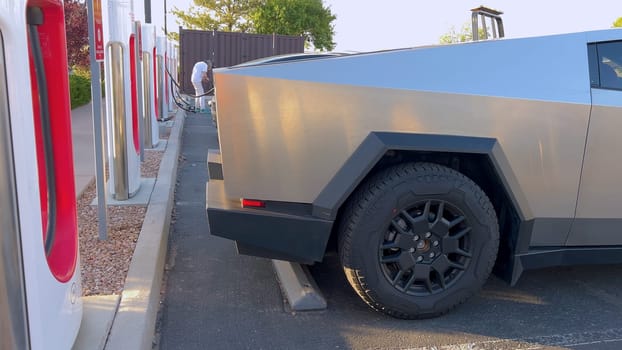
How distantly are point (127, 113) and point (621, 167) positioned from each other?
4438mm

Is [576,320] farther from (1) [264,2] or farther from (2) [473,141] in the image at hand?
(1) [264,2]

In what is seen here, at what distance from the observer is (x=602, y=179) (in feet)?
11.7

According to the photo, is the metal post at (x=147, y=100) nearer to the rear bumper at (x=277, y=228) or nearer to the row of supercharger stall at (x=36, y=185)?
the rear bumper at (x=277, y=228)

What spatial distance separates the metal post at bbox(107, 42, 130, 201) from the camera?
553 cm

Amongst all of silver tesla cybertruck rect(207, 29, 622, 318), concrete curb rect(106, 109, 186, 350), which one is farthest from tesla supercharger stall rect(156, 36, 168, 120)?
silver tesla cybertruck rect(207, 29, 622, 318)

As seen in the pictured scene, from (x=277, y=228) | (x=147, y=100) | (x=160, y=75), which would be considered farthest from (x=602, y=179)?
(x=160, y=75)

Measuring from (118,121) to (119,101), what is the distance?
0.66 ft

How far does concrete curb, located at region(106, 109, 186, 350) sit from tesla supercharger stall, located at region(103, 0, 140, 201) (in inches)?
15.0

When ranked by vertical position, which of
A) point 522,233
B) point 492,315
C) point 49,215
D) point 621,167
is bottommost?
point 492,315

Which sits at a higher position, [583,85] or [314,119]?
[583,85]

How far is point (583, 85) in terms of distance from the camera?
3496mm

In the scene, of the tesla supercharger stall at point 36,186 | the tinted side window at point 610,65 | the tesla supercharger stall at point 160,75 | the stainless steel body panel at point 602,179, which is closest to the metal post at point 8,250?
the tesla supercharger stall at point 36,186

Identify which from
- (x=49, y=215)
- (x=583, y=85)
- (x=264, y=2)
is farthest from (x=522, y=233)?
(x=264, y=2)

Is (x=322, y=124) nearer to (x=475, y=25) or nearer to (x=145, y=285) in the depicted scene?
(x=145, y=285)
